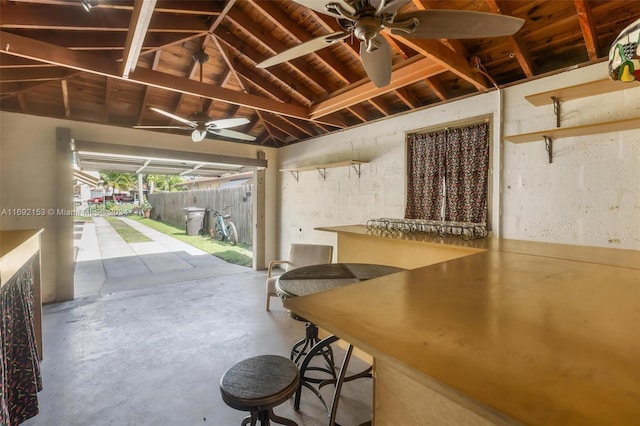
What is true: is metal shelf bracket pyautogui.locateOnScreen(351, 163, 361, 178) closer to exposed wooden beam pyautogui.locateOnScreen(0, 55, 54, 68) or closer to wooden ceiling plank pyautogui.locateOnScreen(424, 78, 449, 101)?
wooden ceiling plank pyautogui.locateOnScreen(424, 78, 449, 101)

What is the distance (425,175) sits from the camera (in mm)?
3748

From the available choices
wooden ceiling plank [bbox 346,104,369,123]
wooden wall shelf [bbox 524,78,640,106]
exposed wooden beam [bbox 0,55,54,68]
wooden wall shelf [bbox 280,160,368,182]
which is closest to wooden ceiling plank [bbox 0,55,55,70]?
A: exposed wooden beam [bbox 0,55,54,68]

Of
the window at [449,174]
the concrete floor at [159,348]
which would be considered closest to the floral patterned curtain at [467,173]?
the window at [449,174]

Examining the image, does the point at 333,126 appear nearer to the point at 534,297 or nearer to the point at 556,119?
the point at 556,119

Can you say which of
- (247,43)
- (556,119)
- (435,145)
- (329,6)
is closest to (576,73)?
(556,119)

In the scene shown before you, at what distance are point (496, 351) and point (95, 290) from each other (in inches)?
222

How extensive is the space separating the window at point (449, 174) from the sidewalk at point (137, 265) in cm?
384

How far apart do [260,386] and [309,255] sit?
2328mm

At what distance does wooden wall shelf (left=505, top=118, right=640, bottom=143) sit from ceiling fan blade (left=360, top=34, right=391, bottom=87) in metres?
1.43

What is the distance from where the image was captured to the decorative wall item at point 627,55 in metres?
1.35

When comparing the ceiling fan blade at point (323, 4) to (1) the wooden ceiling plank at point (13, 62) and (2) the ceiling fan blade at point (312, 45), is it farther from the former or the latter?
(1) the wooden ceiling plank at point (13, 62)

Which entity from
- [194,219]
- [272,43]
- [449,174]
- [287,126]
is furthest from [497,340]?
[194,219]

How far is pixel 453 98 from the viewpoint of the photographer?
3490 mm

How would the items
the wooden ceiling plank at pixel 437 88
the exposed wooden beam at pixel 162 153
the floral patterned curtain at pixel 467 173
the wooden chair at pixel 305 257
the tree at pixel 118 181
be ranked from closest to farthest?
the floral patterned curtain at pixel 467 173 → the wooden ceiling plank at pixel 437 88 → the wooden chair at pixel 305 257 → the exposed wooden beam at pixel 162 153 → the tree at pixel 118 181
